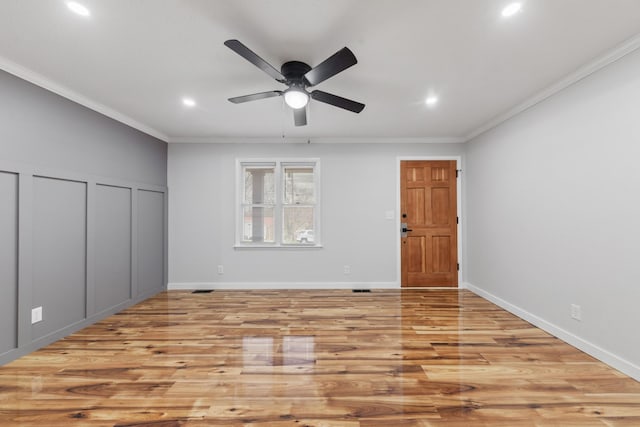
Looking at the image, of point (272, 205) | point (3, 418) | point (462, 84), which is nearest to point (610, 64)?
point (462, 84)

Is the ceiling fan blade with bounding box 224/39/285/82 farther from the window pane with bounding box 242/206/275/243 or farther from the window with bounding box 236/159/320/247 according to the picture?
the window pane with bounding box 242/206/275/243

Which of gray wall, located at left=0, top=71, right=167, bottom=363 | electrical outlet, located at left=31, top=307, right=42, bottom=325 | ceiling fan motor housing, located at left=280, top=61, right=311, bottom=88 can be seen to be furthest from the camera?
electrical outlet, located at left=31, top=307, right=42, bottom=325

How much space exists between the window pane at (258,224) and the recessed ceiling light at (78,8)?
10.8 feet

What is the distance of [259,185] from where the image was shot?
16.0 ft

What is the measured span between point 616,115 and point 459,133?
2.27m

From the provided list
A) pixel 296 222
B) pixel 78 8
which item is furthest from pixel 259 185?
pixel 78 8

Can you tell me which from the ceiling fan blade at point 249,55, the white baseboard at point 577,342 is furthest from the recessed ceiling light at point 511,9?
the white baseboard at point 577,342

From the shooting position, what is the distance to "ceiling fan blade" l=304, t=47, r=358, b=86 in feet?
6.13

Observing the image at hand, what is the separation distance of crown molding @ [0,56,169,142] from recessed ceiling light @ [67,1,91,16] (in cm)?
109

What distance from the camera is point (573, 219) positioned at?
105 inches

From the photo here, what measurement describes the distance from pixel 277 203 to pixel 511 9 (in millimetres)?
3737

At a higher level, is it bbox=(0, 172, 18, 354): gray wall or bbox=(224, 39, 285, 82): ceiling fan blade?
bbox=(224, 39, 285, 82): ceiling fan blade

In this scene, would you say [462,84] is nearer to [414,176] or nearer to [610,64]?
[610,64]

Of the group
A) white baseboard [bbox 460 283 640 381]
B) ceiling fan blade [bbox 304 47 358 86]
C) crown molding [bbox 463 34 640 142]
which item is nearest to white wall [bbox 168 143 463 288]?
crown molding [bbox 463 34 640 142]
